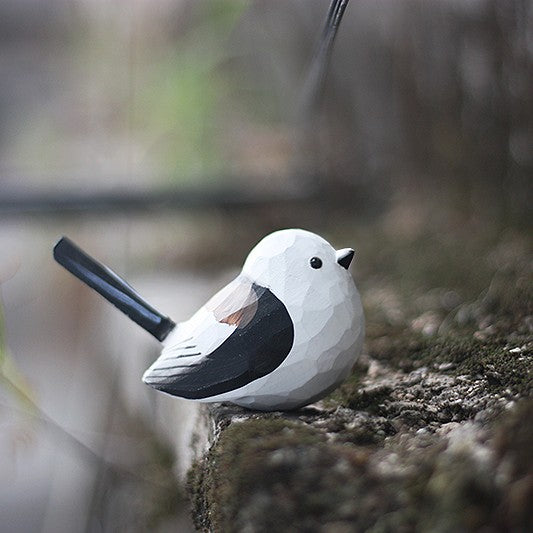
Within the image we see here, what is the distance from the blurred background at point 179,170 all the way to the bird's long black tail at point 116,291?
0.19 meters

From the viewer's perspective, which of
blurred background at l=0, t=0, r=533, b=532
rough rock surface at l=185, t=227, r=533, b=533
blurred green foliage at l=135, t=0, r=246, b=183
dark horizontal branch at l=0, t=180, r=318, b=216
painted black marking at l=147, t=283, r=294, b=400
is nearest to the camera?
rough rock surface at l=185, t=227, r=533, b=533

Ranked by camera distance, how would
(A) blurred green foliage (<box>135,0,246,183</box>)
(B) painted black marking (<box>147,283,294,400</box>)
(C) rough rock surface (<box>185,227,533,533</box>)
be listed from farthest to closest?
(A) blurred green foliage (<box>135,0,246,183</box>) → (B) painted black marking (<box>147,283,294,400</box>) → (C) rough rock surface (<box>185,227,533,533</box>)

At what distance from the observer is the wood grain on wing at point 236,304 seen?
1.99 feet

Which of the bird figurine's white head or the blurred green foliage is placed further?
the blurred green foliage

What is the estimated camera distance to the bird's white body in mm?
597

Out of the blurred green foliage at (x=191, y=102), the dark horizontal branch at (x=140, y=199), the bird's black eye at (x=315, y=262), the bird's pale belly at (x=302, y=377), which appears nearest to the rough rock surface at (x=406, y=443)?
the bird's pale belly at (x=302, y=377)

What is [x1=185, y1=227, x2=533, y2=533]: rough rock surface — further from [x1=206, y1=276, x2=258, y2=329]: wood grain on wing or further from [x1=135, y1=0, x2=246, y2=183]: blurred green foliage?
[x1=135, y1=0, x2=246, y2=183]: blurred green foliage

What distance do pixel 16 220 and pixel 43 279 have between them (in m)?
0.25

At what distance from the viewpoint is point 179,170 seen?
2.00m

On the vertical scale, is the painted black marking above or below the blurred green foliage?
below

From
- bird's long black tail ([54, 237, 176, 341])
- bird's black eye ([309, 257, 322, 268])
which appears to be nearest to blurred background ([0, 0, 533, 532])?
bird's long black tail ([54, 237, 176, 341])

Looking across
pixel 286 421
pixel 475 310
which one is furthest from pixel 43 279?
pixel 286 421

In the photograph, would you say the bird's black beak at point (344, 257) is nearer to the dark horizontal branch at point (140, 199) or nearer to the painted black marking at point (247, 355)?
the painted black marking at point (247, 355)

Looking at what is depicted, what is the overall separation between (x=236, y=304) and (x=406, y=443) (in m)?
0.18
